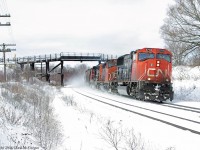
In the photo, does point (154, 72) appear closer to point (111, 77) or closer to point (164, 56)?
point (164, 56)

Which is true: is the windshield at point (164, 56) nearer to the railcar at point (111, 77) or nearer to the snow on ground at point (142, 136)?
the railcar at point (111, 77)

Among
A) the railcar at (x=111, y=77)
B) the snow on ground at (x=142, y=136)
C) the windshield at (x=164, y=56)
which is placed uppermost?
the windshield at (x=164, y=56)

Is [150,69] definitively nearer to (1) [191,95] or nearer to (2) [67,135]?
(1) [191,95]

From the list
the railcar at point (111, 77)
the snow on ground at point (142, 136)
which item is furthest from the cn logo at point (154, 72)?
the snow on ground at point (142, 136)

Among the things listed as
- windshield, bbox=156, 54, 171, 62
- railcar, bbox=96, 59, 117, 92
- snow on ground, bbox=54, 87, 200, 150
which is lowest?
snow on ground, bbox=54, 87, 200, 150

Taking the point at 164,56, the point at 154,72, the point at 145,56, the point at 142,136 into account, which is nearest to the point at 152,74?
the point at 154,72

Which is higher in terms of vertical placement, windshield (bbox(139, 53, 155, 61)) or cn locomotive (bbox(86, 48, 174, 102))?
windshield (bbox(139, 53, 155, 61))

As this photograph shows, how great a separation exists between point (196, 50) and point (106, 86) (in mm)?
13883

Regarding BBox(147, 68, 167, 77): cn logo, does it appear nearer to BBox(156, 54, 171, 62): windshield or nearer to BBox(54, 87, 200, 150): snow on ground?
BBox(156, 54, 171, 62): windshield

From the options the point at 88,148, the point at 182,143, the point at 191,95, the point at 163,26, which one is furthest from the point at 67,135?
the point at 163,26

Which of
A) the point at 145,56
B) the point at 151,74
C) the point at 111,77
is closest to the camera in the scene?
the point at 151,74

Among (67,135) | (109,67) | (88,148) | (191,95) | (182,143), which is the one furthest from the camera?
(109,67)

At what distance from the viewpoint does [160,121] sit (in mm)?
10797

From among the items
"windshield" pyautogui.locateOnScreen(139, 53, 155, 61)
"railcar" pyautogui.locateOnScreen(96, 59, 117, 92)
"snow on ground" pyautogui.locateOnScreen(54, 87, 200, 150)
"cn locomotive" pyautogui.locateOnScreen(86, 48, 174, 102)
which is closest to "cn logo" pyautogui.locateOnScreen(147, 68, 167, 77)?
"cn locomotive" pyautogui.locateOnScreen(86, 48, 174, 102)
